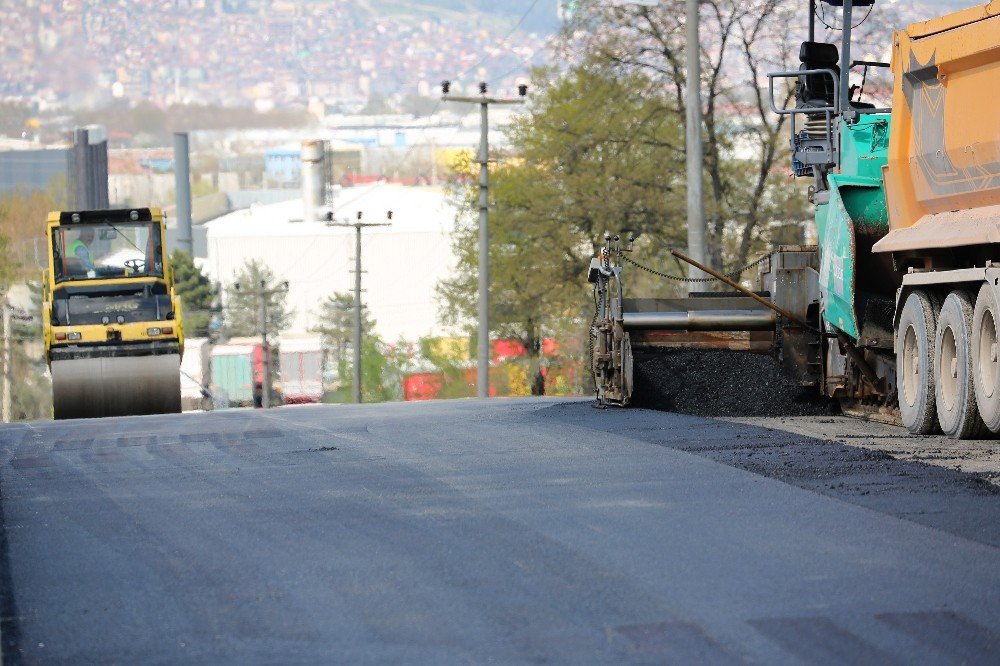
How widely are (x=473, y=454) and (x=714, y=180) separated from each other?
29927 mm

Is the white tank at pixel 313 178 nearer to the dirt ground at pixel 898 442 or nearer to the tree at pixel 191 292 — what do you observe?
the tree at pixel 191 292

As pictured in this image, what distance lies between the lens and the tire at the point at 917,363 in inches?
512

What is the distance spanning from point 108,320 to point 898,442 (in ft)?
47.4

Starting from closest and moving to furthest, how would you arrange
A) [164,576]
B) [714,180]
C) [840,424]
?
[164,576]
[840,424]
[714,180]

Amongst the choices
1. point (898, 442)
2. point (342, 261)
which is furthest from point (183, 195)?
point (898, 442)

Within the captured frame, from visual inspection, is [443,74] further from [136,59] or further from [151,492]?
[151,492]

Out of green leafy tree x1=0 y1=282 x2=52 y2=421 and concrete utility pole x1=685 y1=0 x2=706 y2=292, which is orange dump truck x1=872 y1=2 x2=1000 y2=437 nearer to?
concrete utility pole x1=685 y1=0 x2=706 y2=292

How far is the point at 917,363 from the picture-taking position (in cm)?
1342

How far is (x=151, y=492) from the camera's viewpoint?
10266 mm

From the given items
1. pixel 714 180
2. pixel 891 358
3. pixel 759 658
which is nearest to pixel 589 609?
pixel 759 658

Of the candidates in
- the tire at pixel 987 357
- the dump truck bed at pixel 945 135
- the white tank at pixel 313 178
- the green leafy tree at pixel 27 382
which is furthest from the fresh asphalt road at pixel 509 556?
the white tank at pixel 313 178

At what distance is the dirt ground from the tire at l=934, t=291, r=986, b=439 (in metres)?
0.13

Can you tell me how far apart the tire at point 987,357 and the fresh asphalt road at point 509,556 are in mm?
1305

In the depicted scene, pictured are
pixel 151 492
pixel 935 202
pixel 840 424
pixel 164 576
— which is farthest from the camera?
pixel 840 424
